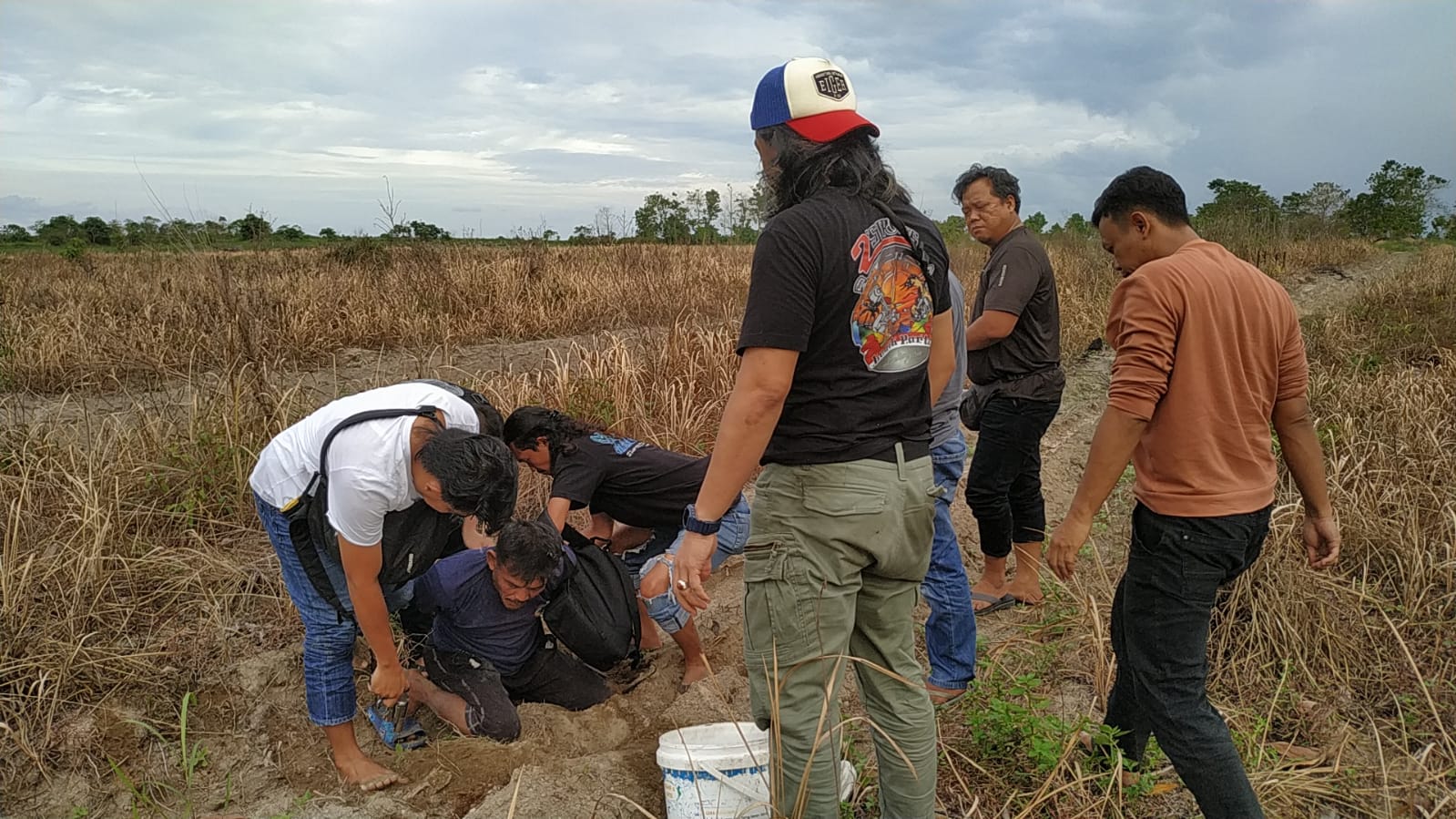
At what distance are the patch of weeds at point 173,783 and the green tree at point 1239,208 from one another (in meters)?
19.8

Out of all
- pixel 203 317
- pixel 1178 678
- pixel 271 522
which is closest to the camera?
pixel 1178 678

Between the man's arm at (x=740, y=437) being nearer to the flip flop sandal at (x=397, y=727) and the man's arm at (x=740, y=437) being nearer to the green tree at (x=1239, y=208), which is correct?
the flip flop sandal at (x=397, y=727)

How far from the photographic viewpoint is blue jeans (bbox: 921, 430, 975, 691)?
2656mm

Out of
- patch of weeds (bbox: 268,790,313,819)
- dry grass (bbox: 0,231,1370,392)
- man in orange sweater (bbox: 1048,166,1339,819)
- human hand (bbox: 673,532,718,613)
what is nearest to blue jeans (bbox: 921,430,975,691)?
man in orange sweater (bbox: 1048,166,1339,819)

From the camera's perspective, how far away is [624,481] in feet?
10.4

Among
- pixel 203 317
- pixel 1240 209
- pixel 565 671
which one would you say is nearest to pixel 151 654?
pixel 565 671

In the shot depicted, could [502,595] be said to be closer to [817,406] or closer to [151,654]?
[151,654]

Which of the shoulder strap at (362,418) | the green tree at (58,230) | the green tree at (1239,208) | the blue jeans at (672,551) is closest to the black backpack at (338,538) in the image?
the shoulder strap at (362,418)

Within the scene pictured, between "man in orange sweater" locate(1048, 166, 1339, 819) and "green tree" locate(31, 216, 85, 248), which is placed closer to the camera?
"man in orange sweater" locate(1048, 166, 1339, 819)

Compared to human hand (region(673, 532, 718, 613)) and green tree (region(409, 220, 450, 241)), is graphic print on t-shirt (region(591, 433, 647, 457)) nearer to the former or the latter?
human hand (region(673, 532, 718, 613))

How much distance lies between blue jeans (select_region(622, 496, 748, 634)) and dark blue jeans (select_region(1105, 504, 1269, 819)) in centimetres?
123

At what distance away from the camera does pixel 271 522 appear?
2.39 m

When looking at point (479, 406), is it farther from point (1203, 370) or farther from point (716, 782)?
point (1203, 370)

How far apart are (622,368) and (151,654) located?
2.79 metres
